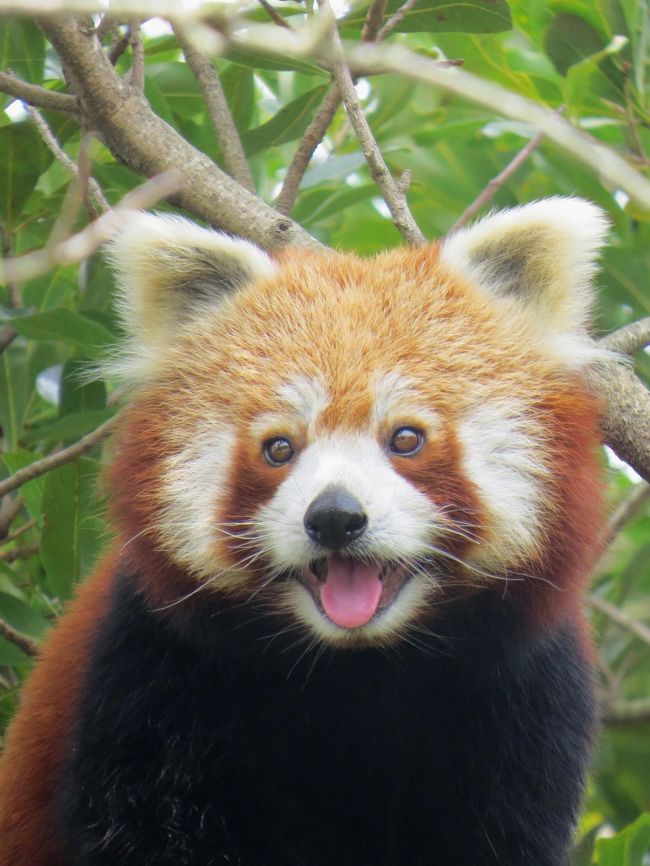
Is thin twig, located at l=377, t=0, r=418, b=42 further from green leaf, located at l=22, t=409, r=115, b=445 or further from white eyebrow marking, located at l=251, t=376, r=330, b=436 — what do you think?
green leaf, located at l=22, t=409, r=115, b=445

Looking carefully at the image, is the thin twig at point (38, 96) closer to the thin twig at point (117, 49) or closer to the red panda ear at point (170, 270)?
the thin twig at point (117, 49)

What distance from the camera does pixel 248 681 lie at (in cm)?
354

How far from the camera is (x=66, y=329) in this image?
416 cm

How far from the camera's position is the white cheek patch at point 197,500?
338 cm

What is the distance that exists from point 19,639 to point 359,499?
5.32 ft

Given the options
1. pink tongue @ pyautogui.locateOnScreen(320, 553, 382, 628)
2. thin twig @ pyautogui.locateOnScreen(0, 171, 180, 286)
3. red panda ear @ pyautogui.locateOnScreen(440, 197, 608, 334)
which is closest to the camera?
thin twig @ pyautogui.locateOnScreen(0, 171, 180, 286)

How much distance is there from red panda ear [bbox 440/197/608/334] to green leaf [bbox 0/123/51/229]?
1457 mm

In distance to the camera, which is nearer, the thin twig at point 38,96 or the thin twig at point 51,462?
the thin twig at point 38,96

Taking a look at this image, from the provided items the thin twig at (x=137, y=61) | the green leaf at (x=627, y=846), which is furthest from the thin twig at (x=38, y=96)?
the green leaf at (x=627, y=846)

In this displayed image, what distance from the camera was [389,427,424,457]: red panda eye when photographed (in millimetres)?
3289

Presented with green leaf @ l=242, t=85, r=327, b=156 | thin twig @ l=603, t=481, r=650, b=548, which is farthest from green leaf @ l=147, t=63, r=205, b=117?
thin twig @ l=603, t=481, r=650, b=548

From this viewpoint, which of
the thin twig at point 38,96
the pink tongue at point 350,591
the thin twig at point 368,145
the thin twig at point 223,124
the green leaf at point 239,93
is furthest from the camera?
the green leaf at point 239,93

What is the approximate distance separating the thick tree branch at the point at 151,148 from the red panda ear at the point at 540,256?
1.82 feet

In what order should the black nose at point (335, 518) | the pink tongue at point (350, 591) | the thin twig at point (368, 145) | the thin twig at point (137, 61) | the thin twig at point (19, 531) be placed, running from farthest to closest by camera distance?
the thin twig at point (19, 531) → the thin twig at point (137, 61) → the thin twig at point (368, 145) → the pink tongue at point (350, 591) → the black nose at point (335, 518)
